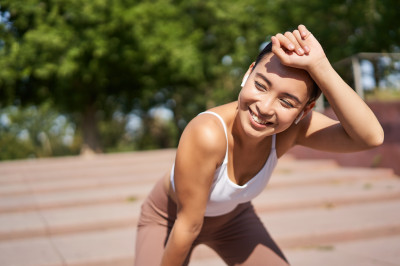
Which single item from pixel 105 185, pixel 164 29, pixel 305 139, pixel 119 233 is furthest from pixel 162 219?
pixel 164 29

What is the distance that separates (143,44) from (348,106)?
16945 mm

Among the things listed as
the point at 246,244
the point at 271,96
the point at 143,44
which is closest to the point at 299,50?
the point at 271,96

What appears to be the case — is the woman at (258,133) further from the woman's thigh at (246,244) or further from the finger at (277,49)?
the woman's thigh at (246,244)

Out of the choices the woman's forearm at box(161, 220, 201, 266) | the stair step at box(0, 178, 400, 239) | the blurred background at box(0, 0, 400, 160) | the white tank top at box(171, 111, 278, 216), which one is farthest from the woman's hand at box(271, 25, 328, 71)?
the blurred background at box(0, 0, 400, 160)

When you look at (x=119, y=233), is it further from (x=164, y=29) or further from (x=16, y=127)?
(x=16, y=127)

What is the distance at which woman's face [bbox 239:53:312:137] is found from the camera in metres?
1.80

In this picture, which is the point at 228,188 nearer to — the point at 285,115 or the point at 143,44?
the point at 285,115

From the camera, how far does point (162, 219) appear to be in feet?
7.76

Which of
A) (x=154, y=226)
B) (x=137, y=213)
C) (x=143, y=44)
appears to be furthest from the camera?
(x=143, y=44)

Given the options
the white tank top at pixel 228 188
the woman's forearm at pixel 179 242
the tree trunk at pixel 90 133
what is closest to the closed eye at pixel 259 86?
the white tank top at pixel 228 188

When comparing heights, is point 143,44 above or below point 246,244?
below

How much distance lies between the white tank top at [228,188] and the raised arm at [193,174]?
3.5 inches

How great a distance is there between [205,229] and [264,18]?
2146 cm

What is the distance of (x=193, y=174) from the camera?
1.84 metres
